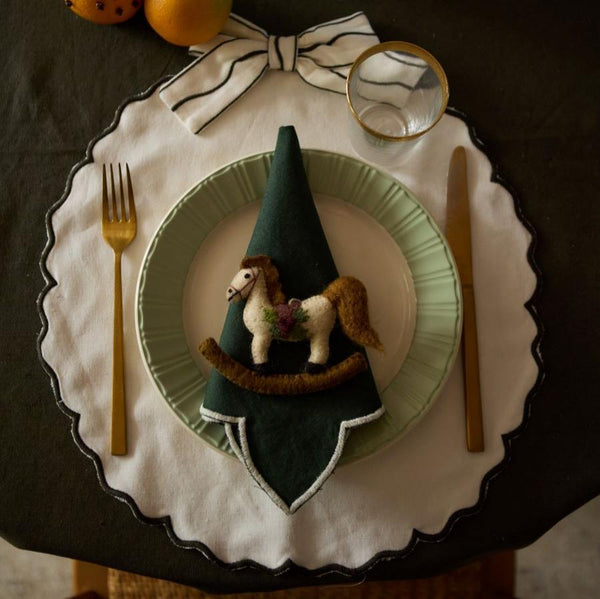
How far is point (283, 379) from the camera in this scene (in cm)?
56

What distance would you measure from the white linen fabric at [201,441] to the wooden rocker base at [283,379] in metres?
0.11

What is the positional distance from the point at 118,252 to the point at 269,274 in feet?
0.74

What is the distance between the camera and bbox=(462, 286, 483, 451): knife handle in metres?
0.62

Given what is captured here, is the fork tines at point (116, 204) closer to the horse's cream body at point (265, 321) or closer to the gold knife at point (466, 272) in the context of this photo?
the horse's cream body at point (265, 321)

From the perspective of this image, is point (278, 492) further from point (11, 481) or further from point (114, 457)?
point (11, 481)

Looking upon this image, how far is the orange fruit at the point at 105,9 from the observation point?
2.11ft

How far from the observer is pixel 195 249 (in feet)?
2.09

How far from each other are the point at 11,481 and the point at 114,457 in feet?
0.45

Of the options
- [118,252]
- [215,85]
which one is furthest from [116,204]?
[215,85]

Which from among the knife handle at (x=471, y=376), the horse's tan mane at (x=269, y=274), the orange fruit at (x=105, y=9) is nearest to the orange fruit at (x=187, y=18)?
the orange fruit at (x=105, y=9)

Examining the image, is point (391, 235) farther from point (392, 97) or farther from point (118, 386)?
point (118, 386)

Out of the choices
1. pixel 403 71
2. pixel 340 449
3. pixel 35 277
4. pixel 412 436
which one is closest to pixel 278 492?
pixel 340 449

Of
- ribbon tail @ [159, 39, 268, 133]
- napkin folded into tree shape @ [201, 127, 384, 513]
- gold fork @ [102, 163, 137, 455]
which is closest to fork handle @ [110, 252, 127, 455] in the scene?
gold fork @ [102, 163, 137, 455]

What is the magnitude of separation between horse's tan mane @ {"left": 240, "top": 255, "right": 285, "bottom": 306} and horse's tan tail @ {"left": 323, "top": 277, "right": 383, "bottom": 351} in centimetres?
5
